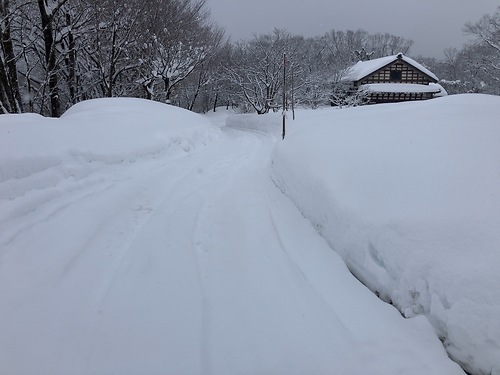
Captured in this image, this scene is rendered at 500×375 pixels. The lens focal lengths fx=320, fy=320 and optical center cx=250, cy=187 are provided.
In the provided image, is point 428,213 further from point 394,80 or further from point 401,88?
point 394,80


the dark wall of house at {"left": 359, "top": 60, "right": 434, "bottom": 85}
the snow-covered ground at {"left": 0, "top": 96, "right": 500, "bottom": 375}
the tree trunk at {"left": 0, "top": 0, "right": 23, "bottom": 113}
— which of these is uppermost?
the dark wall of house at {"left": 359, "top": 60, "right": 434, "bottom": 85}

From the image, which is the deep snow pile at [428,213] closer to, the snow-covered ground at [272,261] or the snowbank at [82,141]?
the snow-covered ground at [272,261]

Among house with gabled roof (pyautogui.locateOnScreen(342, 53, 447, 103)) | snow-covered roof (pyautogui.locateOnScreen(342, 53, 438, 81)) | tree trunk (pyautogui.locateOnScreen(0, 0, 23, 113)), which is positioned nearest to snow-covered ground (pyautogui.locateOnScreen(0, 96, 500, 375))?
tree trunk (pyautogui.locateOnScreen(0, 0, 23, 113))

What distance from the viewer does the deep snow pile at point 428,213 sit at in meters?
2.08

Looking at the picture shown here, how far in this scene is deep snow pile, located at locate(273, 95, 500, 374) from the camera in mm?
2084

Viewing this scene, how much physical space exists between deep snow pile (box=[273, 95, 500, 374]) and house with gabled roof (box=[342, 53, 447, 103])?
3282cm

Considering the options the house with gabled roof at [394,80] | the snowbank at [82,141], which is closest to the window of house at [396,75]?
the house with gabled roof at [394,80]

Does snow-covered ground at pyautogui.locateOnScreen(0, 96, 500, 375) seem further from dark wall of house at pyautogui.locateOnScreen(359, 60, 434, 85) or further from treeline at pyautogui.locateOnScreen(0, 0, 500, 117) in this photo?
dark wall of house at pyautogui.locateOnScreen(359, 60, 434, 85)

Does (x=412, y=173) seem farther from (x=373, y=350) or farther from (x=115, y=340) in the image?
(x=115, y=340)

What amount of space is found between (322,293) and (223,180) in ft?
13.3

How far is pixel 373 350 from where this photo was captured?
89.3 inches

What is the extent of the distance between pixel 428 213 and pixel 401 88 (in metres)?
38.3

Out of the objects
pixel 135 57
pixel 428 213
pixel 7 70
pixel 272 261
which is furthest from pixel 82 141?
pixel 135 57

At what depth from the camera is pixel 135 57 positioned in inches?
786
